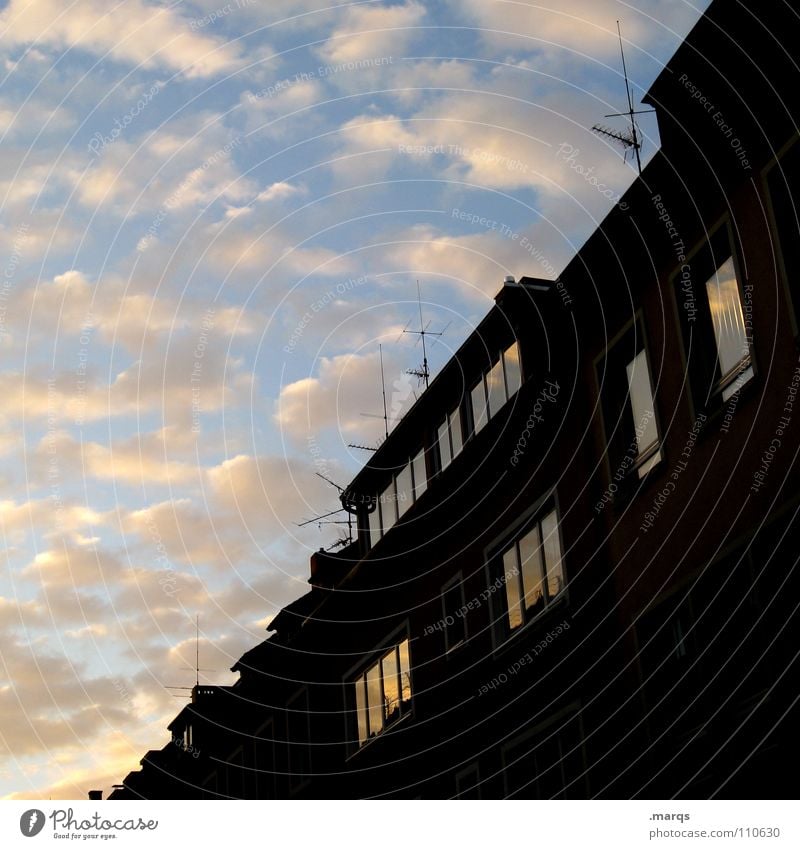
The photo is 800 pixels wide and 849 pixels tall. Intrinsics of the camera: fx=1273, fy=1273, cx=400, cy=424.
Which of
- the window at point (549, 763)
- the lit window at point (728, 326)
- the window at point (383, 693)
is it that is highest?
the lit window at point (728, 326)

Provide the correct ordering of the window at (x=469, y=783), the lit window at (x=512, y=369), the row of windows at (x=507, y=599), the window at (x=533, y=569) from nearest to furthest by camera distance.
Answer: the window at (x=533, y=569)
the row of windows at (x=507, y=599)
the window at (x=469, y=783)
the lit window at (x=512, y=369)

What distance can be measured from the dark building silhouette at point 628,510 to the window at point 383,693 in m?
0.09

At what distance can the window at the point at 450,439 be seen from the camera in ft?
105

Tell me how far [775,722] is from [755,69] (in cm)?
1017

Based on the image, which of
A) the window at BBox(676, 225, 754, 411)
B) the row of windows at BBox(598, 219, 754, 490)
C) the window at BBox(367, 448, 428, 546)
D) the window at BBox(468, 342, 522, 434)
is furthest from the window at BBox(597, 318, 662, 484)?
the window at BBox(367, 448, 428, 546)

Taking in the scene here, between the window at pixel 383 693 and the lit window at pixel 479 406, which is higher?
the lit window at pixel 479 406

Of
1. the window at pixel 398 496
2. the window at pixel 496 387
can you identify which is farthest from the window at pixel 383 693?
the window at pixel 496 387

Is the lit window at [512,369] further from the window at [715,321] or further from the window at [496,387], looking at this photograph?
the window at [715,321]

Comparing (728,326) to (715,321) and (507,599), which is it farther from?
(507,599)

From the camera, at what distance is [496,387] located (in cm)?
2983

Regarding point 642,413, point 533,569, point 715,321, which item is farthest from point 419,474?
point 715,321

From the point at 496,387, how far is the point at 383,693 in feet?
31.2

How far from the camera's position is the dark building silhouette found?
63.6 ft
